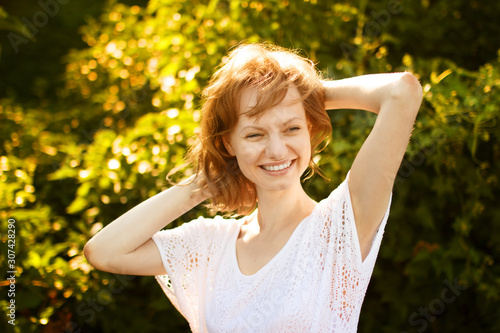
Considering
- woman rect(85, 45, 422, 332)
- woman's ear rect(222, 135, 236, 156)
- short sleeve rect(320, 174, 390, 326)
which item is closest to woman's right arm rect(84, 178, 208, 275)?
woman rect(85, 45, 422, 332)

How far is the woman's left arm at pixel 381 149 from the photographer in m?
1.40

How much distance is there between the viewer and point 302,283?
152 centimetres

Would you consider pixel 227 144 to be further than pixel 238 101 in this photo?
Yes

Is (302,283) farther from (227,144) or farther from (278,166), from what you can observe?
(227,144)

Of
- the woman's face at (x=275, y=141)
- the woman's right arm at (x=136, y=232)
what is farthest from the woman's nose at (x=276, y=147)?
the woman's right arm at (x=136, y=232)

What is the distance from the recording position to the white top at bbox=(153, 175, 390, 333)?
149cm

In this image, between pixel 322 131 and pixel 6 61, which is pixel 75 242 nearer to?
pixel 322 131

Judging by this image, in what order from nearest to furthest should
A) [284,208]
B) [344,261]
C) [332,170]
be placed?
[344,261], [284,208], [332,170]

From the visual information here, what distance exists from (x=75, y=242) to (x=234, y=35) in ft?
4.25

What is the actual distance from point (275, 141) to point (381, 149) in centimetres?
30

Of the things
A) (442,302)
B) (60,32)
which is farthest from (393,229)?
(60,32)

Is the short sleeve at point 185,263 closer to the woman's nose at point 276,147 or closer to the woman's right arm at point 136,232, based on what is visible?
the woman's right arm at point 136,232

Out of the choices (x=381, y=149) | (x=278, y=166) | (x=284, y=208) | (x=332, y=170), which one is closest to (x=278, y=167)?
(x=278, y=166)

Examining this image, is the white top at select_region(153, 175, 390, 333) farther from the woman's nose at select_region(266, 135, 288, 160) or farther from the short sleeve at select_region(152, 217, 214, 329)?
the woman's nose at select_region(266, 135, 288, 160)
